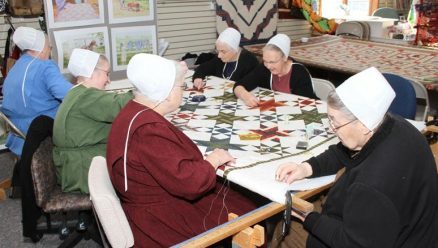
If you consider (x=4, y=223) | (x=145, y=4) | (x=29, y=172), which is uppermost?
(x=145, y=4)

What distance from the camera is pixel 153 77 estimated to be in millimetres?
1915

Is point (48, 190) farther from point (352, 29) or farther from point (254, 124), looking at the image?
point (352, 29)

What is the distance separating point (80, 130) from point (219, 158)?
977 mm

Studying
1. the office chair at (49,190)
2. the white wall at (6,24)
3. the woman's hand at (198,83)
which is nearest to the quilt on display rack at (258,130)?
the woman's hand at (198,83)

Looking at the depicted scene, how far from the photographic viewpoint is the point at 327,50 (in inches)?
222

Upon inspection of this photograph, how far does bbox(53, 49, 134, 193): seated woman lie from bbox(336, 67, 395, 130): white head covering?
4.77 feet

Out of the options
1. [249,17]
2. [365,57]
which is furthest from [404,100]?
[249,17]

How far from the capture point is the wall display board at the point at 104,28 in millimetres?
4066

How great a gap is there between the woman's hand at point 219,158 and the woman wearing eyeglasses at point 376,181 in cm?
52

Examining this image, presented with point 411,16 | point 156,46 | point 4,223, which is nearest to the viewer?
point 4,223

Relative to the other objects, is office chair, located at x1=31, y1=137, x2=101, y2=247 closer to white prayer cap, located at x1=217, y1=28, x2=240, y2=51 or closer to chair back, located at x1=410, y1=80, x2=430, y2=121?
white prayer cap, located at x1=217, y1=28, x2=240, y2=51

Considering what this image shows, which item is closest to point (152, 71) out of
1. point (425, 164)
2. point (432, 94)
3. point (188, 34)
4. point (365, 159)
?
point (365, 159)

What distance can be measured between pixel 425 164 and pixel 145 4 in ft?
12.2

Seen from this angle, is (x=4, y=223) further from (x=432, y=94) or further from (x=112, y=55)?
(x=432, y=94)
